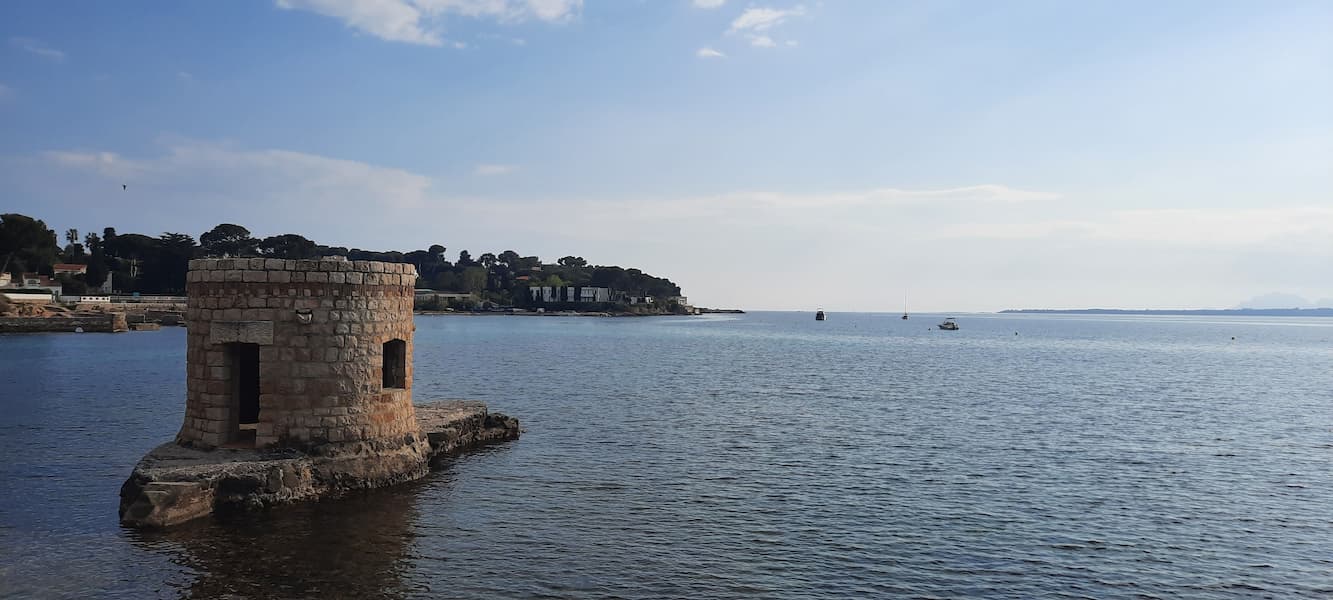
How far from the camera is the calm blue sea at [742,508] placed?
15070mm

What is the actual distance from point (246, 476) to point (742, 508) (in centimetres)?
1147

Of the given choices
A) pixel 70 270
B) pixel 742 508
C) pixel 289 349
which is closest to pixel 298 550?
pixel 289 349

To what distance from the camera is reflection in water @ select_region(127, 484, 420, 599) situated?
14078mm

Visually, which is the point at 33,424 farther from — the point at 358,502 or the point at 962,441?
the point at 962,441

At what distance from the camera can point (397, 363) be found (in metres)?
22.4

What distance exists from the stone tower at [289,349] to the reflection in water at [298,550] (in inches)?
84.3

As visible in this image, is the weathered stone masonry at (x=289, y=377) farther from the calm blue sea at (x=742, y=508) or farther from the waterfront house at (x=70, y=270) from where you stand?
the waterfront house at (x=70, y=270)

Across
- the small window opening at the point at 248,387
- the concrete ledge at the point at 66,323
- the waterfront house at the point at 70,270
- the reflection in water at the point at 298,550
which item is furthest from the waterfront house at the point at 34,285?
the reflection in water at the point at 298,550

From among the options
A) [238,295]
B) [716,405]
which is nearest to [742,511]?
[238,295]

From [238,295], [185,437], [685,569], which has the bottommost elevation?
[685,569]

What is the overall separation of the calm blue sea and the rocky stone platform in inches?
22.5

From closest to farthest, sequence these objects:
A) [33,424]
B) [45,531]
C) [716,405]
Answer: [45,531]
[33,424]
[716,405]

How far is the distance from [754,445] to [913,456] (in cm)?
550

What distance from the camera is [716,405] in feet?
135
